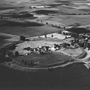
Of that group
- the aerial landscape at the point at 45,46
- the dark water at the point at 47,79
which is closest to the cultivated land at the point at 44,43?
the aerial landscape at the point at 45,46

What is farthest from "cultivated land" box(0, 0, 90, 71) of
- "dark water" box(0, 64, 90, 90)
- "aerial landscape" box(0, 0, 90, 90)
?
"dark water" box(0, 64, 90, 90)

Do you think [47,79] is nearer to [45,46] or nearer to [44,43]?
[45,46]

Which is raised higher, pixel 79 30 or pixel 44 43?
pixel 44 43

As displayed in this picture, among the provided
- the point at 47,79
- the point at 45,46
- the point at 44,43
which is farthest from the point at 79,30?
the point at 47,79

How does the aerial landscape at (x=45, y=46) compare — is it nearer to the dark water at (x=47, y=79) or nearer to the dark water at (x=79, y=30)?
the dark water at (x=79, y=30)

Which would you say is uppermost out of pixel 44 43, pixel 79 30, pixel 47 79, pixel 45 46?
pixel 45 46

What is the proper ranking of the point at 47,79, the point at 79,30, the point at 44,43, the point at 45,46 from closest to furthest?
1. the point at 47,79
2. the point at 45,46
3. the point at 44,43
4. the point at 79,30

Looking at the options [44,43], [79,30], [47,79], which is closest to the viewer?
[47,79]

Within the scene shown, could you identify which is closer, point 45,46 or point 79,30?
point 45,46

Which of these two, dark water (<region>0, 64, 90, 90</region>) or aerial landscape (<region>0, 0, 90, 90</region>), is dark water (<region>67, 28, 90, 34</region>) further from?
dark water (<region>0, 64, 90, 90</region>)

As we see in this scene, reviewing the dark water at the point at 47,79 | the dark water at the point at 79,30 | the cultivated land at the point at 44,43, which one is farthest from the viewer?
the dark water at the point at 79,30
